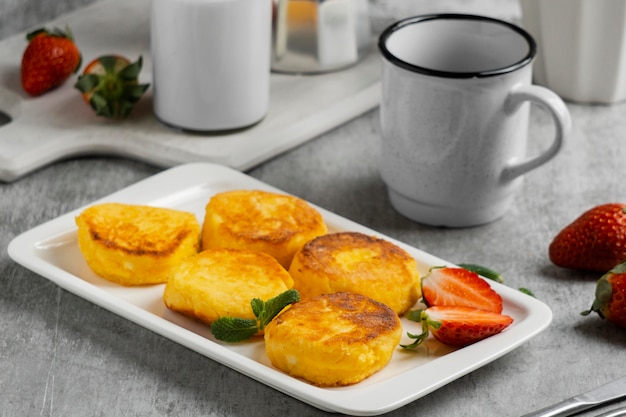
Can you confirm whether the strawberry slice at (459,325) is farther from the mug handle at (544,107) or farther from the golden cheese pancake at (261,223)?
the mug handle at (544,107)

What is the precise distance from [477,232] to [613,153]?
370 millimetres

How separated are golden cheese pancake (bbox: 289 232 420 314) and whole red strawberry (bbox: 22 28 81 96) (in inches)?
28.6

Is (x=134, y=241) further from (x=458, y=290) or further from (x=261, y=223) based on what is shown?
(x=458, y=290)

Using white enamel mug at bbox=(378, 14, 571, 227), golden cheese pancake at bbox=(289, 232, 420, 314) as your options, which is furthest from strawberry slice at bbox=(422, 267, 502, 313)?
white enamel mug at bbox=(378, 14, 571, 227)

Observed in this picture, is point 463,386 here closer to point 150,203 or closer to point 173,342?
point 173,342

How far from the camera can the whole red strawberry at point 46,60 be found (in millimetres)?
1837

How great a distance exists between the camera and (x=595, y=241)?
1.39 m

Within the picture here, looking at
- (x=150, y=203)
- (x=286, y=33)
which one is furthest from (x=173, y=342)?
(x=286, y=33)

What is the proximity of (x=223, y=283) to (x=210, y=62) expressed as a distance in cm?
53

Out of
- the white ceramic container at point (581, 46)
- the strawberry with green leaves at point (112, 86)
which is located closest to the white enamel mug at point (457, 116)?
the white ceramic container at point (581, 46)

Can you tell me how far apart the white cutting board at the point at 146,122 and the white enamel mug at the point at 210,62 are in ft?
0.11

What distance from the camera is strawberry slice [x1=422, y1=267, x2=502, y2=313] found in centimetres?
125

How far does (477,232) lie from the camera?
1.54 meters

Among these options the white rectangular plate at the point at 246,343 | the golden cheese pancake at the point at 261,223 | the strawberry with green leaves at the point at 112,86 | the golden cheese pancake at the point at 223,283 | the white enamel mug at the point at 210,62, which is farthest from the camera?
the strawberry with green leaves at the point at 112,86
